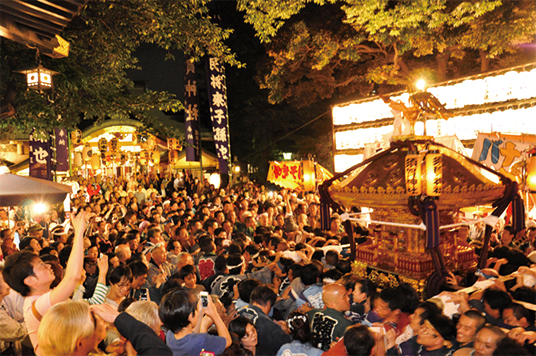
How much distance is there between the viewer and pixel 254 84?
1043 inches

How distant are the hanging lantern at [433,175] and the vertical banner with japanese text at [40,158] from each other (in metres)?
9.99

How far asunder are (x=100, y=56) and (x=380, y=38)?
9.46 m

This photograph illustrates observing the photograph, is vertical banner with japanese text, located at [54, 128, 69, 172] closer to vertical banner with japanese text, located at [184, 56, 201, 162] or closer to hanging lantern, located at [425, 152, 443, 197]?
vertical banner with japanese text, located at [184, 56, 201, 162]

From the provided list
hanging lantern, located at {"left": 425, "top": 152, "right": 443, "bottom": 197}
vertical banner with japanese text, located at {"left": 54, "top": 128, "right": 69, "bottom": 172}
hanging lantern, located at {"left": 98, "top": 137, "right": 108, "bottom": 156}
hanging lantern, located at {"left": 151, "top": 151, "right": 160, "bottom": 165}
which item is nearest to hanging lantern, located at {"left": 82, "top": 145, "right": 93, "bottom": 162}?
hanging lantern, located at {"left": 98, "top": 137, "right": 108, "bottom": 156}

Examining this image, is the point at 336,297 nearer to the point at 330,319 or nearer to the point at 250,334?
the point at 330,319

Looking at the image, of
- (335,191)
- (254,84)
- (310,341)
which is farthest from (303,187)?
(254,84)

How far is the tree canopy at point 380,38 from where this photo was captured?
12.1m

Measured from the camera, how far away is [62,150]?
53.9 feet

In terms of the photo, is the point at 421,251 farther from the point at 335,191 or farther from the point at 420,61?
the point at 420,61

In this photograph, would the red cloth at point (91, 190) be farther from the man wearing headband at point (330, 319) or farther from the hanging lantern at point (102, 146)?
the man wearing headband at point (330, 319)

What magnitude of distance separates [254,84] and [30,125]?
19.2 m

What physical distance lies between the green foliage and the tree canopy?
100 inches

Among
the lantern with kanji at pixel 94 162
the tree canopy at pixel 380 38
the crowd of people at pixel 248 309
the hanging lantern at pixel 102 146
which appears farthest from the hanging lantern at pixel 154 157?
the crowd of people at pixel 248 309

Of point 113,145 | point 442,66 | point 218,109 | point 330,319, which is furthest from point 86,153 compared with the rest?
point 330,319
